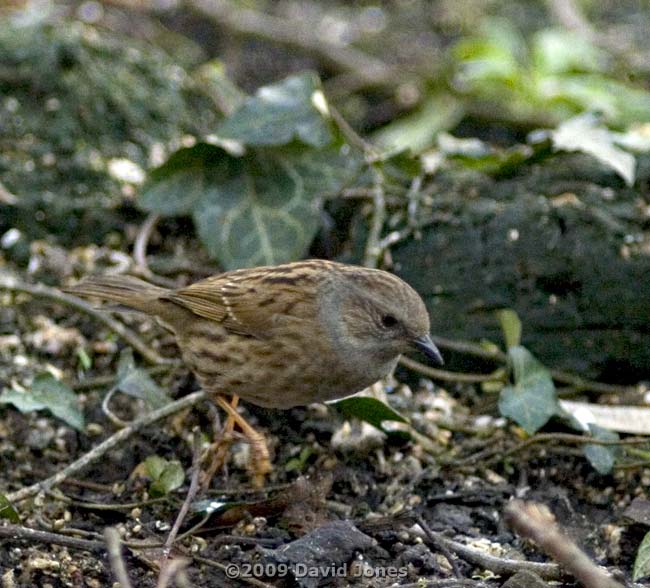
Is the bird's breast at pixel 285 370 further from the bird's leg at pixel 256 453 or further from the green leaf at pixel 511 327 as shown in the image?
the green leaf at pixel 511 327

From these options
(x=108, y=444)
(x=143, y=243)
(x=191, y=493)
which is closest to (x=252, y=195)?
(x=143, y=243)

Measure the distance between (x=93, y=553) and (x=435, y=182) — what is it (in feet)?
8.90

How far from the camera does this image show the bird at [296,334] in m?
4.16

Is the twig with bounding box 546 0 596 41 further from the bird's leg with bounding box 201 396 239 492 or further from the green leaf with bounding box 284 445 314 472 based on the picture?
the bird's leg with bounding box 201 396 239 492

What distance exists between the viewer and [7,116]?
6.20 m

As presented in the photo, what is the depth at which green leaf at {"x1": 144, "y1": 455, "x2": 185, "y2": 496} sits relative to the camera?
13.5 feet

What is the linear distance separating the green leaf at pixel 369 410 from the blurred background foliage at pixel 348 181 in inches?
36.0

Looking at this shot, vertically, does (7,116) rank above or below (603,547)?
above

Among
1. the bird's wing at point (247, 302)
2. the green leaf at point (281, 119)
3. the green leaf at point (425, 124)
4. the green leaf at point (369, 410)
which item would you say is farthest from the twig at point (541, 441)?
the green leaf at point (425, 124)

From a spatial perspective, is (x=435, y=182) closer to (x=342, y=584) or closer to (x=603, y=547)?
(x=603, y=547)

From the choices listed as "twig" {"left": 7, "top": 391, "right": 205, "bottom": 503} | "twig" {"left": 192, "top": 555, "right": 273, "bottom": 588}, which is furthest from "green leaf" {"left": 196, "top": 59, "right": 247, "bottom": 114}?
"twig" {"left": 192, "top": 555, "right": 273, "bottom": 588}

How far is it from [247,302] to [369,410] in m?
0.63

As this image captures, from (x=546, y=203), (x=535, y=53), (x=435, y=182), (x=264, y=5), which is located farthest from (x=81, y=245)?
(x=264, y=5)

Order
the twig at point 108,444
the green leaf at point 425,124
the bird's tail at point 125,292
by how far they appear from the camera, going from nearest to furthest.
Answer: the twig at point 108,444 < the bird's tail at point 125,292 < the green leaf at point 425,124
